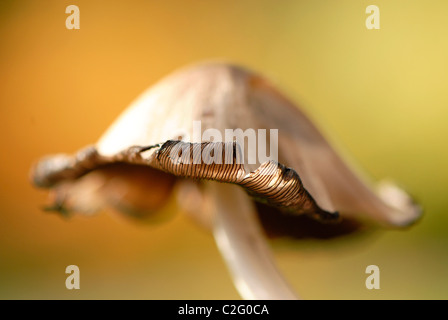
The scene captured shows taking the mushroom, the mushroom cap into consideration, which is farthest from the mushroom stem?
the mushroom cap

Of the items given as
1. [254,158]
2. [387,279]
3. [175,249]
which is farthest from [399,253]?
[254,158]

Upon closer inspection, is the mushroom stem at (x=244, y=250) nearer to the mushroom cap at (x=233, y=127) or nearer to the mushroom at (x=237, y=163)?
the mushroom at (x=237, y=163)

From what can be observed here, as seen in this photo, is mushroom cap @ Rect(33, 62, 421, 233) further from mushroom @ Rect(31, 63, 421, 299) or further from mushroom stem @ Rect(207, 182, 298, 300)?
mushroom stem @ Rect(207, 182, 298, 300)

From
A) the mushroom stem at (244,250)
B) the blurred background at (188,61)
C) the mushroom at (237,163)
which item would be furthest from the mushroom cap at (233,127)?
the blurred background at (188,61)

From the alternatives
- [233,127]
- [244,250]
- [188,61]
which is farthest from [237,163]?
[188,61]

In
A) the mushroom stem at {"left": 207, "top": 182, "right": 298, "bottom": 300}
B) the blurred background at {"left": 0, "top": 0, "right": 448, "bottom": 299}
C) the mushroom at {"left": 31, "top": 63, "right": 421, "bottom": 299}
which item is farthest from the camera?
the blurred background at {"left": 0, "top": 0, "right": 448, "bottom": 299}

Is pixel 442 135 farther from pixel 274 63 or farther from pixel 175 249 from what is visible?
pixel 175 249

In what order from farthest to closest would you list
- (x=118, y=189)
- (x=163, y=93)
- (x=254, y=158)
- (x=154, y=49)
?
1. (x=154, y=49)
2. (x=118, y=189)
3. (x=163, y=93)
4. (x=254, y=158)
